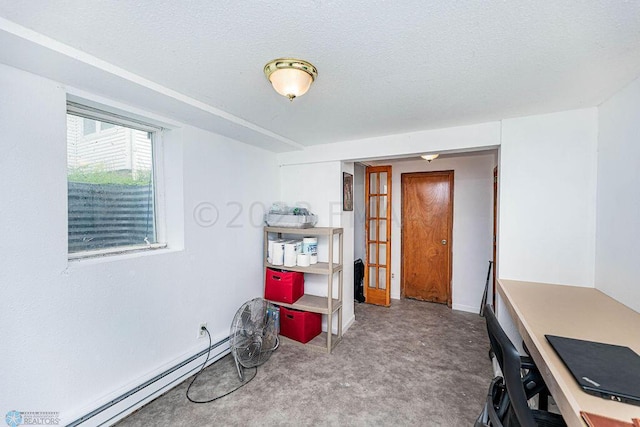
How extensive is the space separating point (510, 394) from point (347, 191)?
2506 millimetres

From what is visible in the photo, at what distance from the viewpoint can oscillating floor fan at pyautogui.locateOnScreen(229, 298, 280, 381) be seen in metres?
2.10

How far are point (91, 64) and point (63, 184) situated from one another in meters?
0.71

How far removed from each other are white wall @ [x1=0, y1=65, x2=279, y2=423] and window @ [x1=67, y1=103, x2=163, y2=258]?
0.15 metres

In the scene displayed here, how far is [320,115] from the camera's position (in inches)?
82.4

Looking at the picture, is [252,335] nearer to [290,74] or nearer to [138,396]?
[138,396]

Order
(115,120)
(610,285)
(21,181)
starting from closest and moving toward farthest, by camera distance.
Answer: (21,181)
(610,285)
(115,120)

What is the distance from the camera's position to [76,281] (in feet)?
5.10

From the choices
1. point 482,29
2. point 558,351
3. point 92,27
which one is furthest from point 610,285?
point 92,27

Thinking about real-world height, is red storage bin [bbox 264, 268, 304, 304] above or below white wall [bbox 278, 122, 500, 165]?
below

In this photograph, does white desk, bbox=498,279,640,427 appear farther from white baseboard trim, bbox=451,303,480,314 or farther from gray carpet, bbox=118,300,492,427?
white baseboard trim, bbox=451,303,480,314

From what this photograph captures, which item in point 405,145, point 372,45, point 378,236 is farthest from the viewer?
point 378,236

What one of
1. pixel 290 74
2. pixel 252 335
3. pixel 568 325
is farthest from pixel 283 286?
pixel 568 325

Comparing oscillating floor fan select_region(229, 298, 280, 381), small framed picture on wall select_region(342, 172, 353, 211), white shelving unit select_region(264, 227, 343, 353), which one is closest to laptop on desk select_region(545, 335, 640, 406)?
white shelving unit select_region(264, 227, 343, 353)

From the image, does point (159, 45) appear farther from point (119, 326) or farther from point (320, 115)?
point (119, 326)
